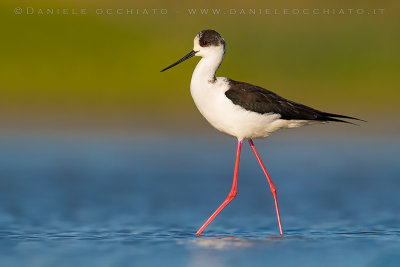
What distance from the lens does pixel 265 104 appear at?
7.95 metres

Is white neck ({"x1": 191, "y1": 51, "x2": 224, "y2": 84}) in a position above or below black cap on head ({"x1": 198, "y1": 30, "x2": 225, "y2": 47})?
below

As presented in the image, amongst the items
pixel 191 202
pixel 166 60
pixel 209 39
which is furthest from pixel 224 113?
pixel 166 60

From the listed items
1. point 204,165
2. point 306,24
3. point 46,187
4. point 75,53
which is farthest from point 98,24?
point 46,187

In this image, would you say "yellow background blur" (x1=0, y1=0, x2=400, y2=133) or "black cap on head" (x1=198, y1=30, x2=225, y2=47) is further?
"yellow background blur" (x1=0, y1=0, x2=400, y2=133)

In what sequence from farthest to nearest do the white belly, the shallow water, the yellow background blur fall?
the yellow background blur, the white belly, the shallow water

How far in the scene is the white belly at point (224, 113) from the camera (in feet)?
25.6

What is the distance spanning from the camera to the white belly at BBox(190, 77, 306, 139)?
782 cm

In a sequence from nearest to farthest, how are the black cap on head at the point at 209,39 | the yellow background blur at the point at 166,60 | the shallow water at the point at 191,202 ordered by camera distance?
1. the shallow water at the point at 191,202
2. the black cap on head at the point at 209,39
3. the yellow background blur at the point at 166,60

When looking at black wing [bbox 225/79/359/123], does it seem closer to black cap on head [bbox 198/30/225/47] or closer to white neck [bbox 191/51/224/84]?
white neck [bbox 191/51/224/84]

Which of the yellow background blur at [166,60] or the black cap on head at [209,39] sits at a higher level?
the yellow background blur at [166,60]

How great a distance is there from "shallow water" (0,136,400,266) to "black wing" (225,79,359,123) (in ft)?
3.41

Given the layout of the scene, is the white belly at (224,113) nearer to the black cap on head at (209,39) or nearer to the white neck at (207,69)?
the white neck at (207,69)

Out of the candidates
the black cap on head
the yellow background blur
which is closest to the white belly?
the black cap on head

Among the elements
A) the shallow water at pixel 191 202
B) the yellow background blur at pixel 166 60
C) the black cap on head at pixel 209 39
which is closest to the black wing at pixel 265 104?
the black cap on head at pixel 209 39
